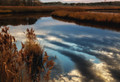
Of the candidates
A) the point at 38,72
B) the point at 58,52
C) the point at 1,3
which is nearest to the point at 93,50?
the point at 58,52

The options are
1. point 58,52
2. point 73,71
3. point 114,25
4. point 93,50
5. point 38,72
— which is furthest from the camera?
point 114,25

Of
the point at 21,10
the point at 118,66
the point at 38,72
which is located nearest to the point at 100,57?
the point at 118,66

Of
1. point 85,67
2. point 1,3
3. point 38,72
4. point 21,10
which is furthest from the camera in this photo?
point 1,3

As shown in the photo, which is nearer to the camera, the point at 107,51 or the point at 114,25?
the point at 107,51

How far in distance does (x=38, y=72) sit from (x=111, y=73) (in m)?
2.64

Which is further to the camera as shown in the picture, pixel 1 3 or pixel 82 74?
pixel 1 3

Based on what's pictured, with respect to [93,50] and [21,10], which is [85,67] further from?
[21,10]

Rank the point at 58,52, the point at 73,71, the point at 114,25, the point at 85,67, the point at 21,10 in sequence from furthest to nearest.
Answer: the point at 21,10, the point at 114,25, the point at 58,52, the point at 85,67, the point at 73,71

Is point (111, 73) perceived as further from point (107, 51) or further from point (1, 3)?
point (1, 3)

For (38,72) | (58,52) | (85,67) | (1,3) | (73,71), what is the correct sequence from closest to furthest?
(38,72), (73,71), (85,67), (58,52), (1,3)

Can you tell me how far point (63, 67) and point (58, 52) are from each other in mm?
1874

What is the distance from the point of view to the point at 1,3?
6200 cm

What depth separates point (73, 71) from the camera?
16.8ft

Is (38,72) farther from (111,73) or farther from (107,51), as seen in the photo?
(107,51)
